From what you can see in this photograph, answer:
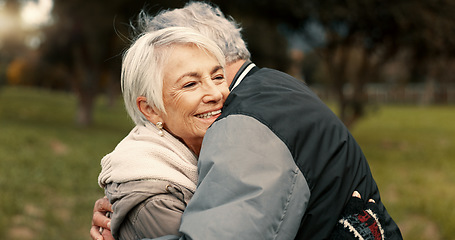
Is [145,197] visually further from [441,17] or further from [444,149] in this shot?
[444,149]

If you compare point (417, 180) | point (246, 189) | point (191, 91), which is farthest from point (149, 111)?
point (417, 180)

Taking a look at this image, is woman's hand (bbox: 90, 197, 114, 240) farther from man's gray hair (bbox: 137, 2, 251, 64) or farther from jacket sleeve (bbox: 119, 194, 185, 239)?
man's gray hair (bbox: 137, 2, 251, 64)

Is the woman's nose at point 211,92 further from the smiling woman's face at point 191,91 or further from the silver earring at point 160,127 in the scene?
the silver earring at point 160,127

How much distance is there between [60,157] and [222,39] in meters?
10.6

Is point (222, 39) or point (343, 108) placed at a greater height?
point (222, 39)

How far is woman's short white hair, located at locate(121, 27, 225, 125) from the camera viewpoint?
6.36ft

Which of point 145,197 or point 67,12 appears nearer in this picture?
point 145,197

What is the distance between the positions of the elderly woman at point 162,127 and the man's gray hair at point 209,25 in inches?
3.3

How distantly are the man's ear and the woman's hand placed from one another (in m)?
0.46

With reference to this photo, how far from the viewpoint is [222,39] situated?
6.88 ft

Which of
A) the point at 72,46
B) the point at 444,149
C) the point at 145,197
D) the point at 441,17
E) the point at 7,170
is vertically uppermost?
the point at 72,46

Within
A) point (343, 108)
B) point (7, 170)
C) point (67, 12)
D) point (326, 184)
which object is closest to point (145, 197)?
point (326, 184)

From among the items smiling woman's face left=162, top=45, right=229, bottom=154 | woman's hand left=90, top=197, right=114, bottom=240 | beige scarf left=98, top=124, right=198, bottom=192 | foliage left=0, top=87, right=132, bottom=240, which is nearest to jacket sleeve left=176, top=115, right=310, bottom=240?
beige scarf left=98, top=124, right=198, bottom=192

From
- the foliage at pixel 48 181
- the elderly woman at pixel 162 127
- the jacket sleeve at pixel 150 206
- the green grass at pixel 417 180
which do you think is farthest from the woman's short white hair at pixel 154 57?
the green grass at pixel 417 180
